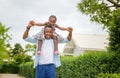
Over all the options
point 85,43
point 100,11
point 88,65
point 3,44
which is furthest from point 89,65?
point 85,43

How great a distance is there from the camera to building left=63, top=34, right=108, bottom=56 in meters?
43.9

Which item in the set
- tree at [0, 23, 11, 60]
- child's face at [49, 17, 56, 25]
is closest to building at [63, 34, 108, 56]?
child's face at [49, 17, 56, 25]

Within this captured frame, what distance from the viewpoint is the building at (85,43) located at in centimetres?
4390

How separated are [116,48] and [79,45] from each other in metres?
29.7

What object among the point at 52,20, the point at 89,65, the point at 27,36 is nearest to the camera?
the point at 52,20

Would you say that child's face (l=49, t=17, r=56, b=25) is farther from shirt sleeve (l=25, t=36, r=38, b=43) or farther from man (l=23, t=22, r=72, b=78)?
shirt sleeve (l=25, t=36, r=38, b=43)

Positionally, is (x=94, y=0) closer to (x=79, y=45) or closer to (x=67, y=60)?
(x=67, y=60)

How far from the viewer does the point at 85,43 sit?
4519 centimetres

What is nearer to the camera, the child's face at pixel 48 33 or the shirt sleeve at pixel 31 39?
the child's face at pixel 48 33

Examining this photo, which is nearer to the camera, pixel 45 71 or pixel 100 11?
pixel 45 71

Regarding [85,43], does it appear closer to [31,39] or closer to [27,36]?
[31,39]

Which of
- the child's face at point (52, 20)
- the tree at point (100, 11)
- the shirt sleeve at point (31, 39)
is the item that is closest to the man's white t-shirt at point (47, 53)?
the shirt sleeve at point (31, 39)

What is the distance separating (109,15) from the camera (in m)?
19.1

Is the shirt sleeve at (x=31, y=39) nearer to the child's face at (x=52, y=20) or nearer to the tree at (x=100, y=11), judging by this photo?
the child's face at (x=52, y=20)
